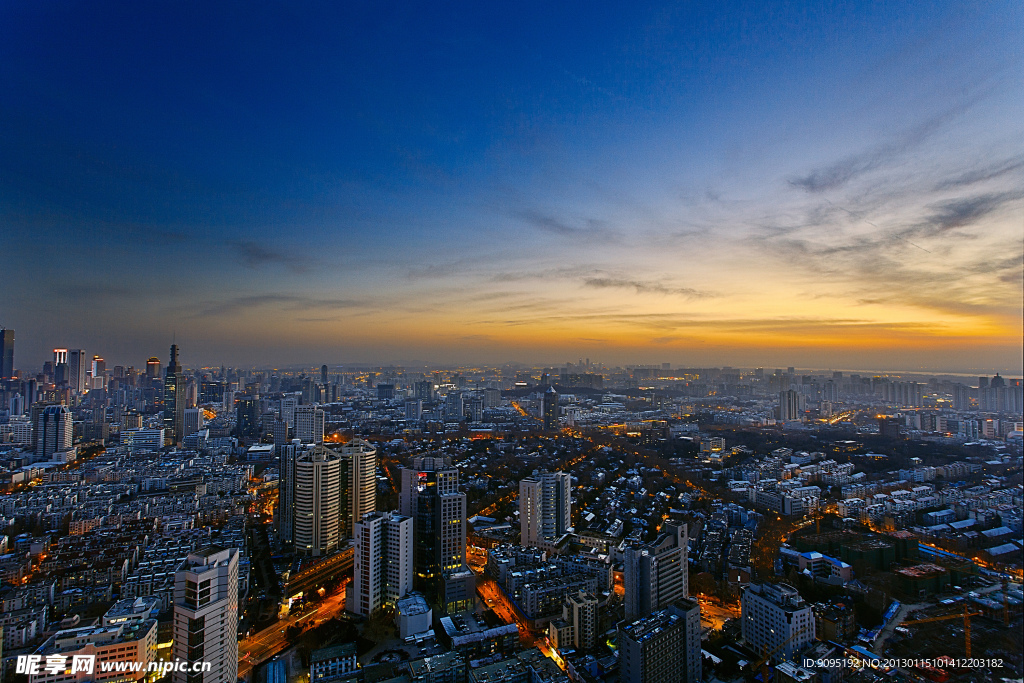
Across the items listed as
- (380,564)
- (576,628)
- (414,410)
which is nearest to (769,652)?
(576,628)

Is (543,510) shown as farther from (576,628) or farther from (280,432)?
(280,432)

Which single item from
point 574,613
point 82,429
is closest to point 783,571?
point 574,613

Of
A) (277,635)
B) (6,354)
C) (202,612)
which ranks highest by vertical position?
(6,354)

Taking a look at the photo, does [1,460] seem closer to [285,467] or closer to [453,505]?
[285,467]

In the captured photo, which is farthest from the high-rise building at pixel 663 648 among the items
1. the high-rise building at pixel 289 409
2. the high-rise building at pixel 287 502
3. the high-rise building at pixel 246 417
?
the high-rise building at pixel 246 417

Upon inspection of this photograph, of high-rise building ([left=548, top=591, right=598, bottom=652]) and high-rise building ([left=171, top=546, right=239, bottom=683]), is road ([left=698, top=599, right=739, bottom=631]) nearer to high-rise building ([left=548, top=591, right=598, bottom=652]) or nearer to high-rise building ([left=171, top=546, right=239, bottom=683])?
high-rise building ([left=548, top=591, right=598, bottom=652])

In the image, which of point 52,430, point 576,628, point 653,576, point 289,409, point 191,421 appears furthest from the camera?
point 289,409

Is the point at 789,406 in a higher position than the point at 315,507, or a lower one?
higher
